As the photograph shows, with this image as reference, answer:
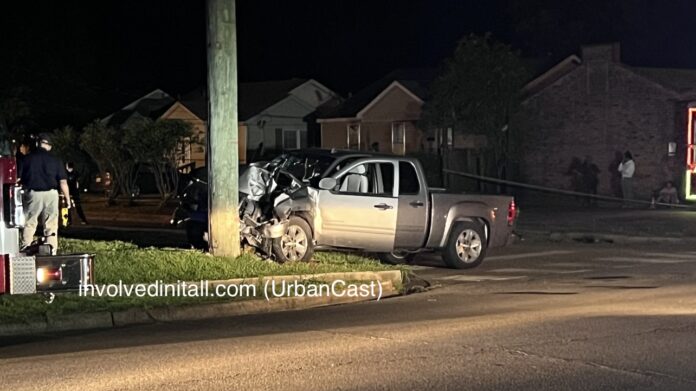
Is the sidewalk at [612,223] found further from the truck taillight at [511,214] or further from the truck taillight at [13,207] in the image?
the truck taillight at [13,207]

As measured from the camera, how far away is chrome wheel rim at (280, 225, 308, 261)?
47.6 feet

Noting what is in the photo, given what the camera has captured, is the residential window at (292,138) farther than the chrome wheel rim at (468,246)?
Yes

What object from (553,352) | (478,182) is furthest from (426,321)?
(478,182)

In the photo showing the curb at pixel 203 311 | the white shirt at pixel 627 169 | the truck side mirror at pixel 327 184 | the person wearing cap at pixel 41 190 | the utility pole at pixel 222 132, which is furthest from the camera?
the white shirt at pixel 627 169

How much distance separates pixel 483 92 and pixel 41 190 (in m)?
21.9

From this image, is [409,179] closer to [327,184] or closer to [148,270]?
[327,184]

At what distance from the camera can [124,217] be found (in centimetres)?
2759

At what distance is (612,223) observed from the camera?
23.6 meters

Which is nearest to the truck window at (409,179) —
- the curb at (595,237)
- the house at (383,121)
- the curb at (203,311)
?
the curb at (203,311)

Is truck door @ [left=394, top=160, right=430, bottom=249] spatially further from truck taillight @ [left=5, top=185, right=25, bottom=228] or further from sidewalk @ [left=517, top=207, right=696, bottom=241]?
truck taillight @ [left=5, top=185, right=25, bottom=228]

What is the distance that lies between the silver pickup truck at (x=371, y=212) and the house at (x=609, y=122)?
1685 cm

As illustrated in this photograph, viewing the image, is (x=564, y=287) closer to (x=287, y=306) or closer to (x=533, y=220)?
(x=287, y=306)

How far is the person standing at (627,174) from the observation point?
29531 mm

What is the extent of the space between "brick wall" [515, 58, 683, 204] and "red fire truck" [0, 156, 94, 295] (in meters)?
24.7
